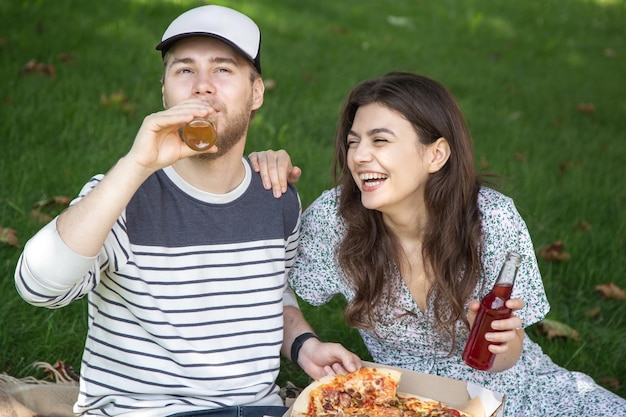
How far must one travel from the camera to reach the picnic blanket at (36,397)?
300 centimetres

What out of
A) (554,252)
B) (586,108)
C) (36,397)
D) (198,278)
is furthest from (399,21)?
(36,397)

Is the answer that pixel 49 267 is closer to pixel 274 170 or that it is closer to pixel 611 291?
pixel 274 170

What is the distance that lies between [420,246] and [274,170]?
666 mm

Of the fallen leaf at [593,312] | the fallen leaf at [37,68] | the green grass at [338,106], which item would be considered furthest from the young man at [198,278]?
the fallen leaf at [37,68]

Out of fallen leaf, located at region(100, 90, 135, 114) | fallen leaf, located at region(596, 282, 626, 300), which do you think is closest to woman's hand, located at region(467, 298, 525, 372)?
fallen leaf, located at region(596, 282, 626, 300)

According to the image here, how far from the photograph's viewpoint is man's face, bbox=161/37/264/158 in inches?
114

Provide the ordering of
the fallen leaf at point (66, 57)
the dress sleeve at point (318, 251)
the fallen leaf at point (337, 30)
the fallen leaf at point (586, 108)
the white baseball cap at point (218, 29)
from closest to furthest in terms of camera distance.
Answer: the white baseball cap at point (218, 29)
the dress sleeve at point (318, 251)
the fallen leaf at point (66, 57)
the fallen leaf at point (586, 108)
the fallen leaf at point (337, 30)

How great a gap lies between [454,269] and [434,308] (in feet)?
0.56

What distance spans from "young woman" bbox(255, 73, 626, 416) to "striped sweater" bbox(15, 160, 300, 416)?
1.39 feet

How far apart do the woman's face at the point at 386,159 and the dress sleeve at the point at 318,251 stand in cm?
25

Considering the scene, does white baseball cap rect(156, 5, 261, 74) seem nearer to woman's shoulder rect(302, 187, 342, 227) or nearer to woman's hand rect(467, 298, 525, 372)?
woman's shoulder rect(302, 187, 342, 227)

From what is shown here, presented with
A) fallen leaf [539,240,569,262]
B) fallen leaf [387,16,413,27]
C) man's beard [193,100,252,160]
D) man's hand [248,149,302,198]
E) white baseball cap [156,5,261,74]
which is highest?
fallen leaf [387,16,413,27]

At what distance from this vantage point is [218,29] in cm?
289

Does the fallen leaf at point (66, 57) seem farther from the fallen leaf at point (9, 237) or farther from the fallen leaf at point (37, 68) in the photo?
the fallen leaf at point (9, 237)
